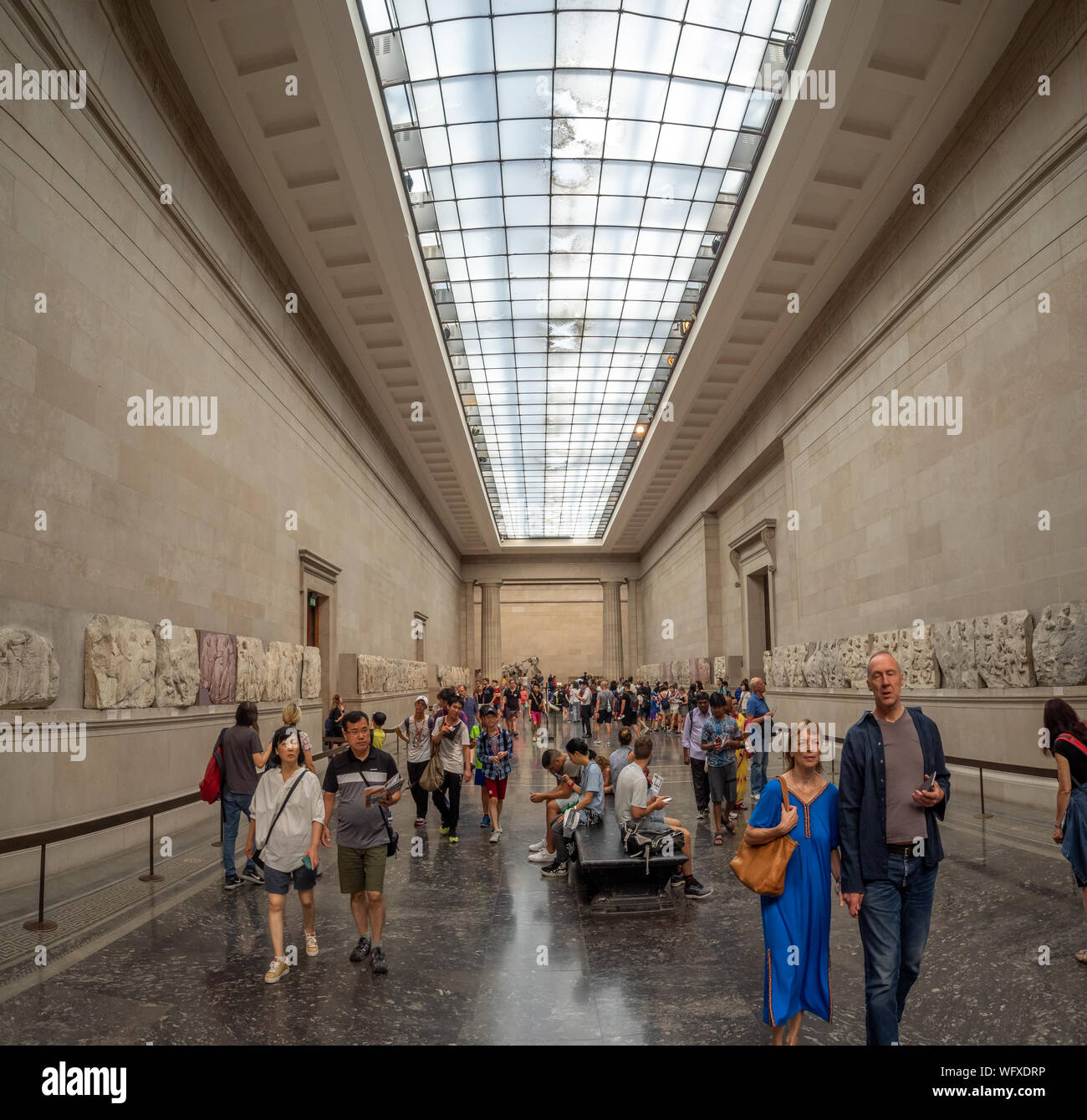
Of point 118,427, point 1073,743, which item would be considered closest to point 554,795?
point 1073,743

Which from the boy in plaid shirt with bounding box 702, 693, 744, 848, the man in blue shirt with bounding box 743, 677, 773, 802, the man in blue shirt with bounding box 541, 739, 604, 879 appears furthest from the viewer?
the man in blue shirt with bounding box 743, 677, 773, 802

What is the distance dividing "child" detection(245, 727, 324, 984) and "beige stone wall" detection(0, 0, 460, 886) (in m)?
2.89

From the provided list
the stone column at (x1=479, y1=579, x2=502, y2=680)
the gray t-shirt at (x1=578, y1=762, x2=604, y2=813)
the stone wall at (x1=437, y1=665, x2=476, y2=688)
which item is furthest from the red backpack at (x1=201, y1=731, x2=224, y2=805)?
the stone column at (x1=479, y1=579, x2=502, y2=680)

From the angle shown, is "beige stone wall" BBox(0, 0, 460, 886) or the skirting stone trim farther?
the skirting stone trim

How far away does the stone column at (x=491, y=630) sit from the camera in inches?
1831

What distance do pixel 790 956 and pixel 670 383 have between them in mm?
19705

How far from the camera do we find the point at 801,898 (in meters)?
3.78

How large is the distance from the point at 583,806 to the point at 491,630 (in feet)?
128

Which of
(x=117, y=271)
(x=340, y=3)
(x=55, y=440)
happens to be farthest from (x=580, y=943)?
(x=340, y=3)

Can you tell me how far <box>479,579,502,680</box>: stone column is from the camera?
1831 inches

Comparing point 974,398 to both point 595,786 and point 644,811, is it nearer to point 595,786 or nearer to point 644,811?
point 595,786

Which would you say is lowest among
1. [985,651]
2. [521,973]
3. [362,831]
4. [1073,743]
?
[521,973]

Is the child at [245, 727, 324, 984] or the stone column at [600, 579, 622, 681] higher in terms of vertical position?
the stone column at [600, 579, 622, 681]

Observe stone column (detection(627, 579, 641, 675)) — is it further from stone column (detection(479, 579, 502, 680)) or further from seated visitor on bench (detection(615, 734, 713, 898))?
seated visitor on bench (detection(615, 734, 713, 898))
